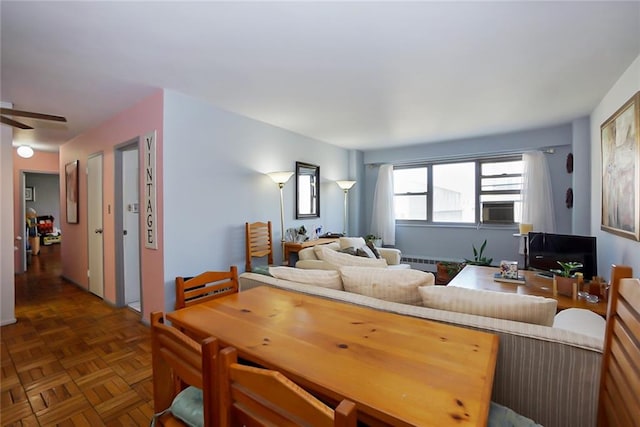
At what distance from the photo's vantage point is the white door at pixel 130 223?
341 centimetres

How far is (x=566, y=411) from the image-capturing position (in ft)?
3.38

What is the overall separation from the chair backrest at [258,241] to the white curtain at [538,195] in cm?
370

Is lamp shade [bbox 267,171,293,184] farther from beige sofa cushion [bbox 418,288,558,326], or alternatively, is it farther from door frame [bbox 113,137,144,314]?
beige sofa cushion [bbox 418,288,558,326]

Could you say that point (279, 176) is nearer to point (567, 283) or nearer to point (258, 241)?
point (258, 241)

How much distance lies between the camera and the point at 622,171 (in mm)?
2318

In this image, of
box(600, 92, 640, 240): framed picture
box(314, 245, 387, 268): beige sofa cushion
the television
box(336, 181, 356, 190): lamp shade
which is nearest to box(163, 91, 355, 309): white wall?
box(336, 181, 356, 190): lamp shade

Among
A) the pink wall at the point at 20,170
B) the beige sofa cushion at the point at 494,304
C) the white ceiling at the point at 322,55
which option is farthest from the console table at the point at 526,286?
the pink wall at the point at 20,170

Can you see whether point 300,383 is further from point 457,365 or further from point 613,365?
point 613,365

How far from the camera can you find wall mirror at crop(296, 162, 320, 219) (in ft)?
14.1

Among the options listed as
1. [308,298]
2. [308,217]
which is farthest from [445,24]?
[308,217]

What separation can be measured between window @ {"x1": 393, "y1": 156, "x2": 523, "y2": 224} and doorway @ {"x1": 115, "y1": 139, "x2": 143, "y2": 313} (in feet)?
14.0

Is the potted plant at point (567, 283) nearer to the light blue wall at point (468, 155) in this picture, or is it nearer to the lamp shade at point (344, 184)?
the light blue wall at point (468, 155)

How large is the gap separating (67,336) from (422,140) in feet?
16.6

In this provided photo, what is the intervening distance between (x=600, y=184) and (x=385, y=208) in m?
2.96
